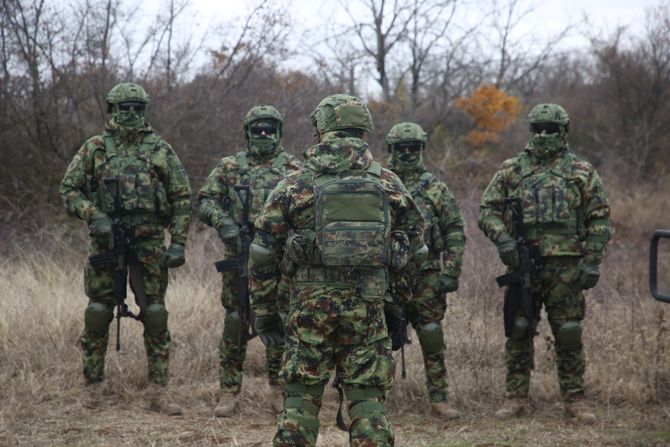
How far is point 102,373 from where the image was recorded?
5.94 metres

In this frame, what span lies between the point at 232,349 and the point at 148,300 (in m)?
0.70

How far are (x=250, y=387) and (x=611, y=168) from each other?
51.3 ft

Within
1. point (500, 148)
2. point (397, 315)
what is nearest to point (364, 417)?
point (397, 315)

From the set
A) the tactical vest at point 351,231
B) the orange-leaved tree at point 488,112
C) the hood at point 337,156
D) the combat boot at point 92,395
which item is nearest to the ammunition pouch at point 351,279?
the tactical vest at point 351,231

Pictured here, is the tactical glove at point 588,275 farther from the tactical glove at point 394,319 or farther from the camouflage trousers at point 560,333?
the tactical glove at point 394,319

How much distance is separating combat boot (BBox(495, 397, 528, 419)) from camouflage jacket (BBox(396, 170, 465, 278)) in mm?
998

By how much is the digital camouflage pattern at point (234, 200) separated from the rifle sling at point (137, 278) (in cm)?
56

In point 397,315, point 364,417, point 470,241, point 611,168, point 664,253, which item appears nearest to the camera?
point 364,417

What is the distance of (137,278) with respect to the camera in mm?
5789

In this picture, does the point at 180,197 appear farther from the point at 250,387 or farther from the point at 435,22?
the point at 435,22

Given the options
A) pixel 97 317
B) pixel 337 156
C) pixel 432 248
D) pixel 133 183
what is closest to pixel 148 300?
pixel 97 317

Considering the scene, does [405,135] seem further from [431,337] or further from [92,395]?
[92,395]

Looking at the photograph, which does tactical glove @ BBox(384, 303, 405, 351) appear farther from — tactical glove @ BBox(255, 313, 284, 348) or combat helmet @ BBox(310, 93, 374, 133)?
combat helmet @ BBox(310, 93, 374, 133)

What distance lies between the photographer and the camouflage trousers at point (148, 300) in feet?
18.9
